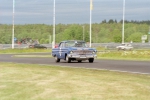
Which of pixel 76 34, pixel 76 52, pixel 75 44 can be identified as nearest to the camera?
pixel 76 52

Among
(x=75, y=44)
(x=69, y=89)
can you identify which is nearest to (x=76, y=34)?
(x=75, y=44)

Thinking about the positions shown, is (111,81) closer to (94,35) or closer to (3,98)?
(3,98)

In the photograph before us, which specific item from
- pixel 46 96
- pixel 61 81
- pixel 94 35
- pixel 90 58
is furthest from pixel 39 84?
pixel 94 35

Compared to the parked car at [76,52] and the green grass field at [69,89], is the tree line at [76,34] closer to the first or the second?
the parked car at [76,52]

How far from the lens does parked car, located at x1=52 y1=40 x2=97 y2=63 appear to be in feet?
107

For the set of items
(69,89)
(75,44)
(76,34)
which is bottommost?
(69,89)

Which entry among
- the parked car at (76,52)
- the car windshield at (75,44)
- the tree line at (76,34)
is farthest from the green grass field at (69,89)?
the tree line at (76,34)

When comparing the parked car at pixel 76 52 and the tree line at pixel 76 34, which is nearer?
the parked car at pixel 76 52

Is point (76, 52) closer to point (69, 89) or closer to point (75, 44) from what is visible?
point (75, 44)

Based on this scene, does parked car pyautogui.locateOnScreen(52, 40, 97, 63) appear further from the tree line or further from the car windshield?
the tree line

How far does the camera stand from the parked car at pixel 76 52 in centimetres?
3247

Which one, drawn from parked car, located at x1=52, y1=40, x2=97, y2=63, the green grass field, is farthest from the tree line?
the green grass field

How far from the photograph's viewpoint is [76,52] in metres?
32.5

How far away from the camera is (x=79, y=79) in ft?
54.1
